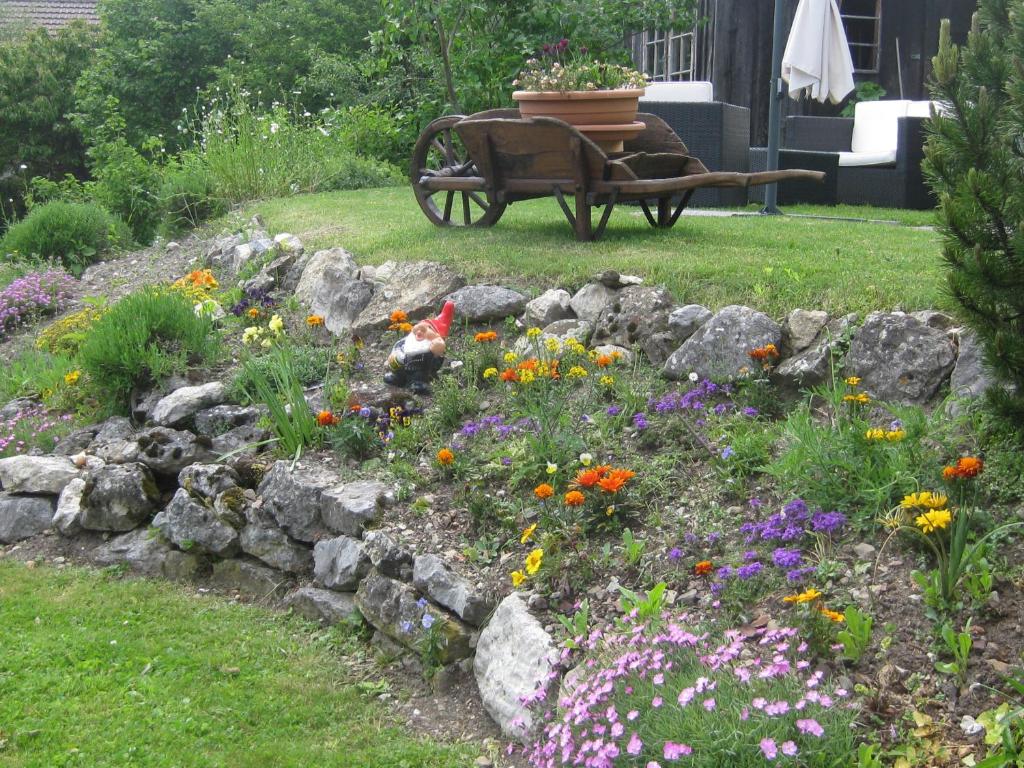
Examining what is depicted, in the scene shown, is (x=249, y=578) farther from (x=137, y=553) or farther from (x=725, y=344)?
(x=725, y=344)

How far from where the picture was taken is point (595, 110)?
641cm

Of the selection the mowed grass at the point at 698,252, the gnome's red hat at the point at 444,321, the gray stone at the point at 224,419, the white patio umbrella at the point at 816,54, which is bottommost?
the gray stone at the point at 224,419

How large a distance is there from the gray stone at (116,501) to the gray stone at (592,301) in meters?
2.14

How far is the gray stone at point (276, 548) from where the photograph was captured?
4.38 meters

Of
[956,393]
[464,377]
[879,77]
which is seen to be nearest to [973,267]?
[956,393]

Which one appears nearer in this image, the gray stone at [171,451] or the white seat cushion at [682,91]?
the gray stone at [171,451]

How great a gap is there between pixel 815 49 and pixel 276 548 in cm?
742

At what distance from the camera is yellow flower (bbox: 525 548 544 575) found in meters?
→ 3.40

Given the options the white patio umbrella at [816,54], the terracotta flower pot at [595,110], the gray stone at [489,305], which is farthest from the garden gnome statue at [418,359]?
the white patio umbrella at [816,54]

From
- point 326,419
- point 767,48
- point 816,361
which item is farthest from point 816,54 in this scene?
point 326,419

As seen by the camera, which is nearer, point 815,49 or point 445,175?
point 445,175

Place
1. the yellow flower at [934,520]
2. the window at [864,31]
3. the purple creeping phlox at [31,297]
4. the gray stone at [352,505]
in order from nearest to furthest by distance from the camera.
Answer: the yellow flower at [934,520], the gray stone at [352,505], the purple creeping phlox at [31,297], the window at [864,31]

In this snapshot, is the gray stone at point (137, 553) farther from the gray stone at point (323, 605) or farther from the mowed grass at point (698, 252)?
the mowed grass at point (698, 252)

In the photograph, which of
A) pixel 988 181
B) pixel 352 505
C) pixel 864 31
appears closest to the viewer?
pixel 988 181
